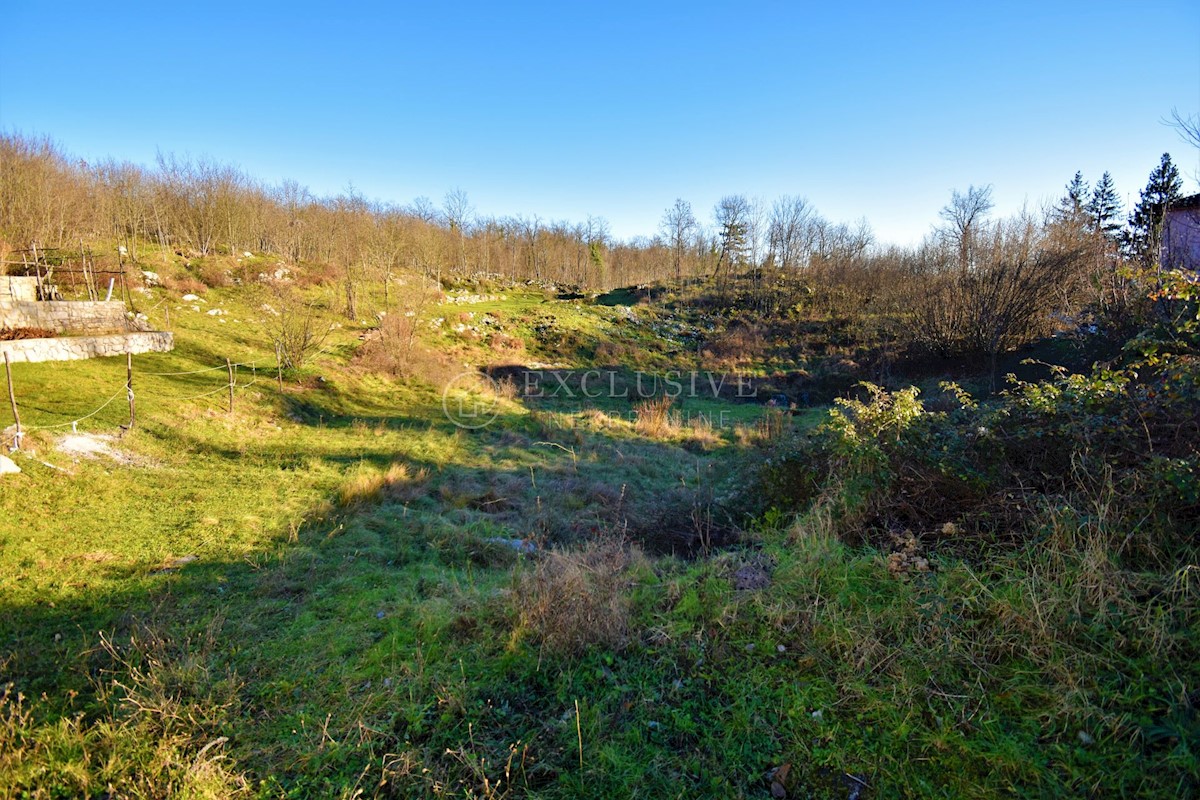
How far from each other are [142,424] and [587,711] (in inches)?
336

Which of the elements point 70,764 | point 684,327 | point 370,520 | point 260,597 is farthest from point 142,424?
point 684,327

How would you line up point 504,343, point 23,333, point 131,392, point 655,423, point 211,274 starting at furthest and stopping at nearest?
point 504,343, point 211,274, point 655,423, point 23,333, point 131,392

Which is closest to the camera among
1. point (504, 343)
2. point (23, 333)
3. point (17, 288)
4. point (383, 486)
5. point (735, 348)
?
point (383, 486)

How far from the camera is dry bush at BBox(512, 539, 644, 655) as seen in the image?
3.26 meters

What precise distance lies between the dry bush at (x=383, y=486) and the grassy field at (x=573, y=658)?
704mm

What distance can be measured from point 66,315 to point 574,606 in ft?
48.1

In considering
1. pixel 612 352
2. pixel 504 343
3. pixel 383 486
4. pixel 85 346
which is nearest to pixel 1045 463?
pixel 383 486

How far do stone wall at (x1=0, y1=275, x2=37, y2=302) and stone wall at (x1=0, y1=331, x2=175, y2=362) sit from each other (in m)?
2.38

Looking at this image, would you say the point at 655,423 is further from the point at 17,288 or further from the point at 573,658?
the point at 17,288

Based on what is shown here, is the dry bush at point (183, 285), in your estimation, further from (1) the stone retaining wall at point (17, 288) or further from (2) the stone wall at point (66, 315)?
(2) the stone wall at point (66, 315)

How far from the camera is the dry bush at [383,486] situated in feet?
21.7

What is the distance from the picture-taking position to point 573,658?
3.17 metres

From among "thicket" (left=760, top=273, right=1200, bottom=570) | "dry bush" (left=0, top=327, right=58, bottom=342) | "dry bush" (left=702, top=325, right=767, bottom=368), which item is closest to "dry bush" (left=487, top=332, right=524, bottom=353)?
"dry bush" (left=702, top=325, right=767, bottom=368)

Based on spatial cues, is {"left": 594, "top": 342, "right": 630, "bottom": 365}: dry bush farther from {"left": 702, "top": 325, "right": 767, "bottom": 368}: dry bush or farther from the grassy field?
the grassy field
